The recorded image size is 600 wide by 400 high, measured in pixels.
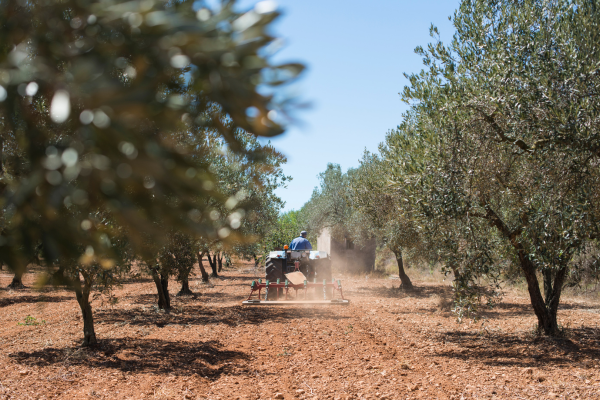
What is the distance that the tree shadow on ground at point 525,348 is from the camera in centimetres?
859

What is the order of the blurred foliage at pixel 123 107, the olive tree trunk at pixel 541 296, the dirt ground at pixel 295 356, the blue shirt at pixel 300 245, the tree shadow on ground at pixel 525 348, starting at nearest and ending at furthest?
the blurred foliage at pixel 123 107 < the dirt ground at pixel 295 356 < the tree shadow on ground at pixel 525 348 < the olive tree trunk at pixel 541 296 < the blue shirt at pixel 300 245

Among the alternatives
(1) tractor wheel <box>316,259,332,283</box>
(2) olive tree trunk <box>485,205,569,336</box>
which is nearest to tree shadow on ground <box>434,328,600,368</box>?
(2) olive tree trunk <box>485,205,569,336</box>

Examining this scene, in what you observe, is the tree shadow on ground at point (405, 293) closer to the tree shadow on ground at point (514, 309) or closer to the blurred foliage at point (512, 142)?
the tree shadow on ground at point (514, 309)

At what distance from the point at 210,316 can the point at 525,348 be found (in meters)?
9.58

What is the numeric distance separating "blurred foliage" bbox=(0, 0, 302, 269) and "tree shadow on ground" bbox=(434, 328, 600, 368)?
8876mm

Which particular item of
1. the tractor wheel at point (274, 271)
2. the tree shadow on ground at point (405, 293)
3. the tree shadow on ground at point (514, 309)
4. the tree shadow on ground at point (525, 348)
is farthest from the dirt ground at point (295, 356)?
the tree shadow on ground at point (405, 293)

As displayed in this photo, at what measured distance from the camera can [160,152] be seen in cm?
103

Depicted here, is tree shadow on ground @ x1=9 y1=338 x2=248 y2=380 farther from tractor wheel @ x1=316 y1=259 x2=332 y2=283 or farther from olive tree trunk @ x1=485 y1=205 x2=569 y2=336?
tractor wheel @ x1=316 y1=259 x2=332 y2=283

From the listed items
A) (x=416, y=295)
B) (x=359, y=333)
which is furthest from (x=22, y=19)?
(x=416, y=295)

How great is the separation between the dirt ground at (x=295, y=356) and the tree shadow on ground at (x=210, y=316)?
2.3 inches

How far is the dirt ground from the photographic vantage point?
6867 mm

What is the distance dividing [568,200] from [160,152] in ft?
28.7

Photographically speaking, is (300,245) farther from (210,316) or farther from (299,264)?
(210,316)

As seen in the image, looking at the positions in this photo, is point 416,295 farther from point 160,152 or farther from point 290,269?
point 160,152
